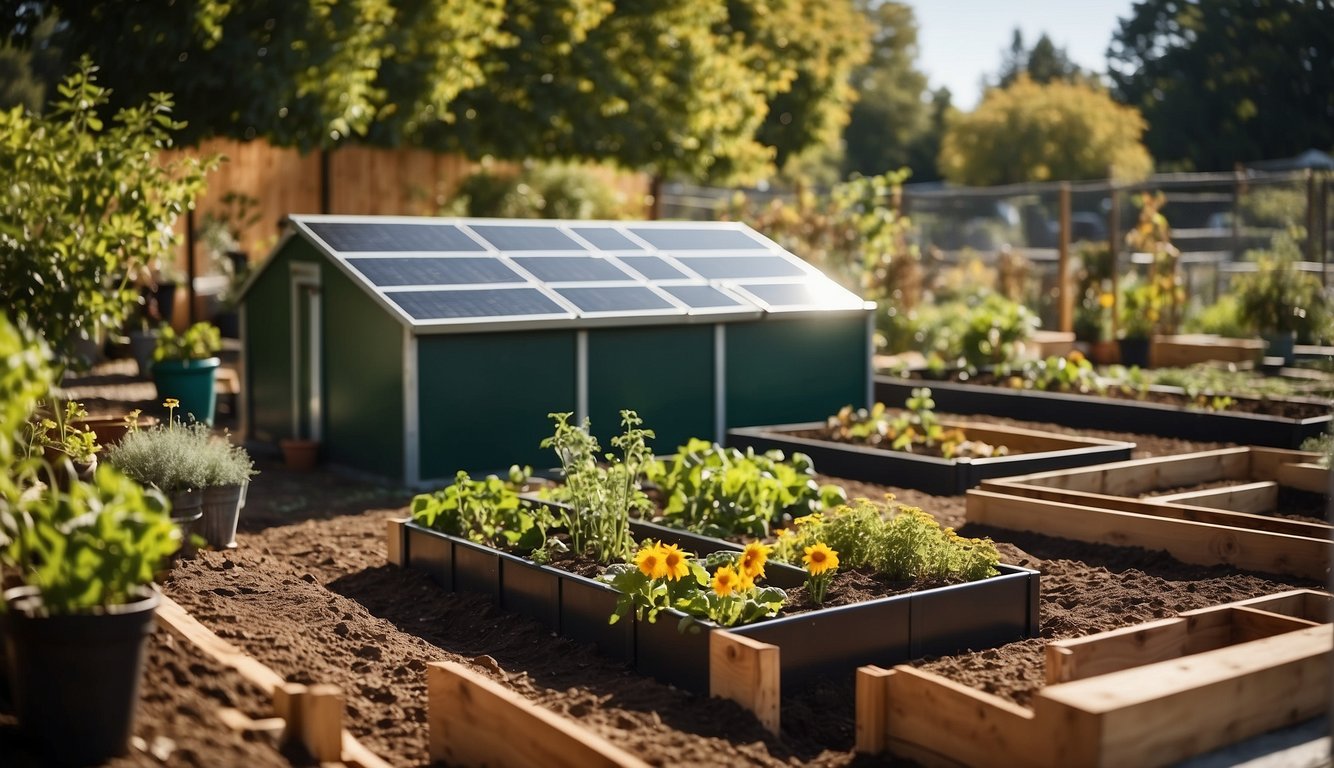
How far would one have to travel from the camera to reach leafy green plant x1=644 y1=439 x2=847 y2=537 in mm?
7230

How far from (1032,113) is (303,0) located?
98.2 feet

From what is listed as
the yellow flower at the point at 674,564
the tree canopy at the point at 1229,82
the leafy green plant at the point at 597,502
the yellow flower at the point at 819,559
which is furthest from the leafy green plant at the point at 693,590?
the tree canopy at the point at 1229,82

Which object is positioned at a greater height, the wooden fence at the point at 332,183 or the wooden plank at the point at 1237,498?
the wooden fence at the point at 332,183

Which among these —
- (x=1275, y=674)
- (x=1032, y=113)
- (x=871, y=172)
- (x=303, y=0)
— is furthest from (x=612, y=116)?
(x=871, y=172)

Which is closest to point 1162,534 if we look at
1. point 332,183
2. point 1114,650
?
point 1114,650

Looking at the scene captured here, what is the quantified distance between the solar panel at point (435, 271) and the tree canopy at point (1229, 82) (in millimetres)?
26221

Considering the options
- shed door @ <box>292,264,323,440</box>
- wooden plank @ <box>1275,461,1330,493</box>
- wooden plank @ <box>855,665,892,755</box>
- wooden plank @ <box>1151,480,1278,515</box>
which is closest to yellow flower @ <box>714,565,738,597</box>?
wooden plank @ <box>855,665,892,755</box>

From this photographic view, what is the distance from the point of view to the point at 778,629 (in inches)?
193

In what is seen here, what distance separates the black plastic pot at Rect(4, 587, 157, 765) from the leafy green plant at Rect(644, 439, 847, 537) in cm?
371

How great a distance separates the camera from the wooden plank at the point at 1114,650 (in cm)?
455

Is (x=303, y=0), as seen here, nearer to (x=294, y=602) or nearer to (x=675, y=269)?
(x=675, y=269)

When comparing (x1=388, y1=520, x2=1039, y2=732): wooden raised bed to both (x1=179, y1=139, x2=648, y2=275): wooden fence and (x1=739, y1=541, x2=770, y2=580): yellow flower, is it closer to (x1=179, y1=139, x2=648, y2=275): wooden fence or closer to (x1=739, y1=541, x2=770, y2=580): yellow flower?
(x1=739, y1=541, x2=770, y2=580): yellow flower

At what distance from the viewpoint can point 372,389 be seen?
31.2 ft

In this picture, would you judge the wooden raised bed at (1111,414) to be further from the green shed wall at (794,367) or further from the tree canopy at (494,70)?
the tree canopy at (494,70)
